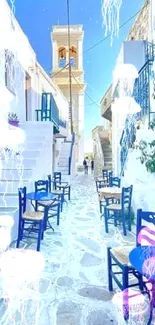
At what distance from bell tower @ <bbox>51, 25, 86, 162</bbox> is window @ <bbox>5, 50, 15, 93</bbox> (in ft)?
24.0

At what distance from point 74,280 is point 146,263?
1.36 metres

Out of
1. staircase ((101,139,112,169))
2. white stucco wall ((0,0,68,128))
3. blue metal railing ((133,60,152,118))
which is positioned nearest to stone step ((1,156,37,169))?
white stucco wall ((0,0,68,128))

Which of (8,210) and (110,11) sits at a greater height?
(110,11)

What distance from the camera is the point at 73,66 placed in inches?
743

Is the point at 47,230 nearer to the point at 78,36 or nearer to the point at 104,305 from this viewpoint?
the point at 104,305

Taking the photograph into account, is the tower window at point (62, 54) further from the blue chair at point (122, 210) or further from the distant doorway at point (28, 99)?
the blue chair at point (122, 210)

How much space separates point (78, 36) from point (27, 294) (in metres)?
16.6

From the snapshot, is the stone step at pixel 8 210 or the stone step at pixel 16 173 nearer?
the stone step at pixel 8 210

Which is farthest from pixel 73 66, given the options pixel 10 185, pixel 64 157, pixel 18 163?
pixel 10 185

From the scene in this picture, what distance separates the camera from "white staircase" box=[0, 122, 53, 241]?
552cm

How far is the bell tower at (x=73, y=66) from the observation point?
55.8ft

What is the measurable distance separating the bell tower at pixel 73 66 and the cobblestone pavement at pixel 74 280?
1253 cm

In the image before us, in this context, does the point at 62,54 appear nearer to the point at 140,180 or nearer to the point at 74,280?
the point at 140,180

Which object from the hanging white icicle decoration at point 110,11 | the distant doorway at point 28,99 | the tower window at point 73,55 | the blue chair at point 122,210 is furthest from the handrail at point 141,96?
the tower window at point 73,55
